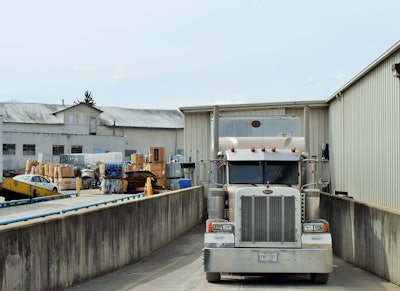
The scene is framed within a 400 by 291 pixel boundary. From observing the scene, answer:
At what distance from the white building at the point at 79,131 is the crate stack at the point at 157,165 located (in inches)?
1046

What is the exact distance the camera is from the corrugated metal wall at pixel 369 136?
60.9 feet

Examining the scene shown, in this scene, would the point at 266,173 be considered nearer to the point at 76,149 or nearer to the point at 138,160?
the point at 138,160

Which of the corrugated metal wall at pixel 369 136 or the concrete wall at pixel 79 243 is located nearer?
the concrete wall at pixel 79 243

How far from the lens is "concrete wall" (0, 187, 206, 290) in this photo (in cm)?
854

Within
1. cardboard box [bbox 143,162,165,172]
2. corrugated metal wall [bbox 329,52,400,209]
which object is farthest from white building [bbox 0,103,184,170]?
corrugated metal wall [bbox 329,52,400,209]

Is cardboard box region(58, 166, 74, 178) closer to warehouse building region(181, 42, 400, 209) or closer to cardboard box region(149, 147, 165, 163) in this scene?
cardboard box region(149, 147, 165, 163)

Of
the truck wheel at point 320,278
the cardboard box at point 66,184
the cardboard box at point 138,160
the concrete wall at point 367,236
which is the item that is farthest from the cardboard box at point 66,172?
the truck wheel at point 320,278

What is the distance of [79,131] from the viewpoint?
8262 centimetres

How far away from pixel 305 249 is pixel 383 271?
6.65 ft

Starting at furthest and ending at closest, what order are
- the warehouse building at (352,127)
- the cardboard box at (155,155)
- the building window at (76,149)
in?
the building window at (76,149)
the cardboard box at (155,155)
the warehouse building at (352,127)

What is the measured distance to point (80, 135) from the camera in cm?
7775

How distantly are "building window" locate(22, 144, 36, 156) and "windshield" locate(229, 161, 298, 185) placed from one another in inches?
2569

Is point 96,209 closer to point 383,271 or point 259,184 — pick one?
point 259,184

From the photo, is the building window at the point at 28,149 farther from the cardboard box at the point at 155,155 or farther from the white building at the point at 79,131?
the cardboard box at the point at 155,155
